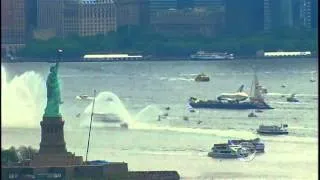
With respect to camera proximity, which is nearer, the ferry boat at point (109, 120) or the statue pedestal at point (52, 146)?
the statue pedestal at point (52, 146)

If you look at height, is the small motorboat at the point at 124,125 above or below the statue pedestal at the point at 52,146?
below

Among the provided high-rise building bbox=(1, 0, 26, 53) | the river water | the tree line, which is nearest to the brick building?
the tree line

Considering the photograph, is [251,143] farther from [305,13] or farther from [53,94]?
[305,13]

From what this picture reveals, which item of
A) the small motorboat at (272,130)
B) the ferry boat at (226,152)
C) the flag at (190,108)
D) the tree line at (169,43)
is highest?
the tree line at (169,43)

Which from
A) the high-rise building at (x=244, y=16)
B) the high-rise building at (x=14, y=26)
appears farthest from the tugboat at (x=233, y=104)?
the high-rise building at (x=244, y=16)

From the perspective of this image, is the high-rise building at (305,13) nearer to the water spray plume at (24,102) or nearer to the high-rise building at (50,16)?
the high-rise building at (50,16)

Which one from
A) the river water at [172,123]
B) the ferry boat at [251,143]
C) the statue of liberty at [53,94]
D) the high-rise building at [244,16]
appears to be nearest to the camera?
the statue of liberty at [53,94]

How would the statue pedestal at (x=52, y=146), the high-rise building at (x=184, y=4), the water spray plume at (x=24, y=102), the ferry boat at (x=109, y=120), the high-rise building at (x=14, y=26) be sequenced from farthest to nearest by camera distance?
1. the high-rise building at (x=184, y=4)
2. the high-rise building at (x=14, y=26)
3. the ferry boat at (x=109, y=120)
4. the water spray plume at (x=24, y=102)
5. the statue pedestal at (x=52, y=146)
